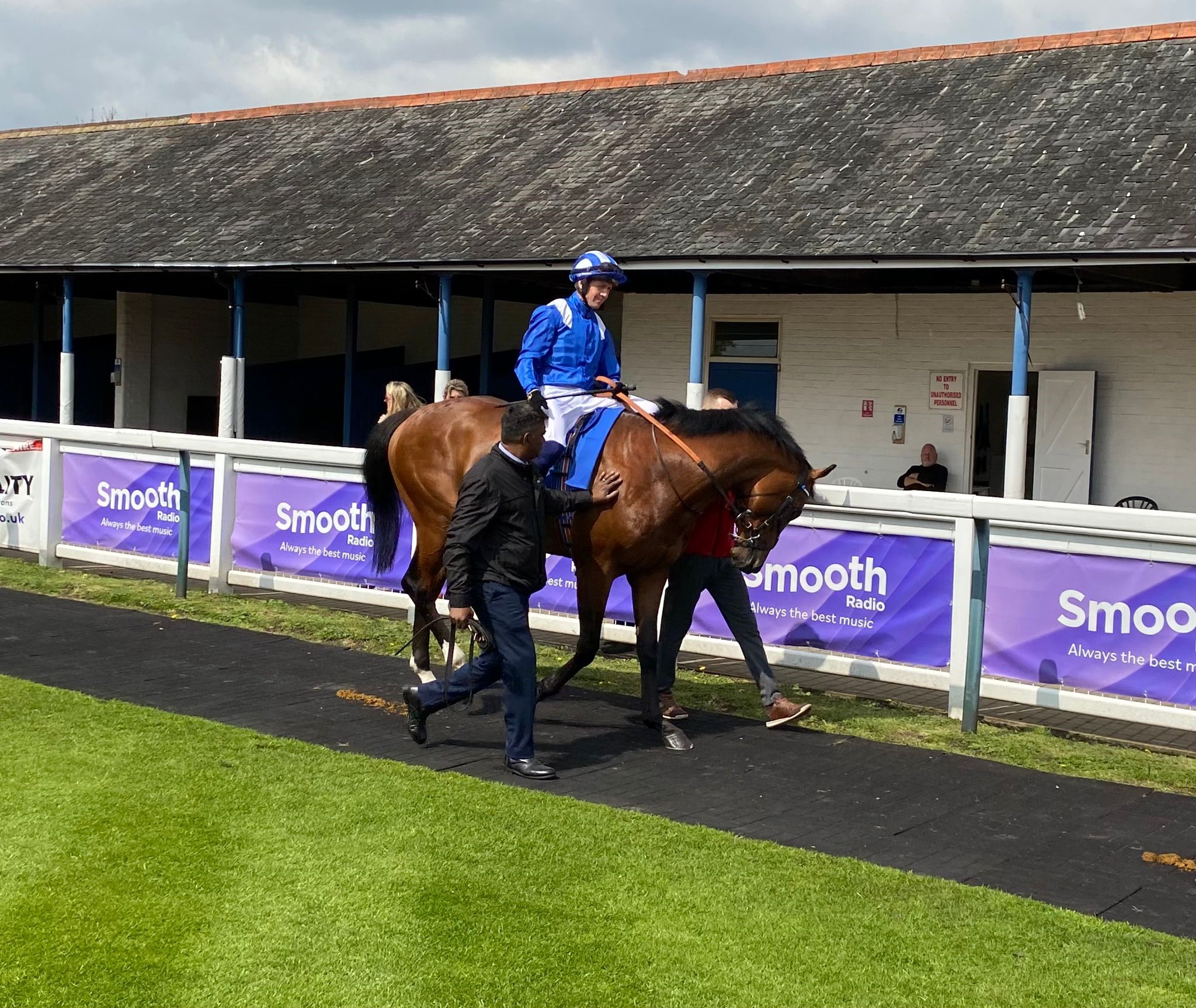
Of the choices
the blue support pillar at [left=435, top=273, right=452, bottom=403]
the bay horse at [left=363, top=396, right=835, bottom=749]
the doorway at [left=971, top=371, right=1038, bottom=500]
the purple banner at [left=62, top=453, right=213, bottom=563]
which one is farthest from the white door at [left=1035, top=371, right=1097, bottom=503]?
the purple banner at [left=62, top=453, right=213, bottom=563]

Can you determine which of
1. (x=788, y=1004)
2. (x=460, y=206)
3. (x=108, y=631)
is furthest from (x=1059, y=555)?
(x=460, y=206)

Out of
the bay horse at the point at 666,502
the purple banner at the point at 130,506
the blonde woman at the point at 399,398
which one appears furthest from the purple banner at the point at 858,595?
the purple banner at the point at 130,506

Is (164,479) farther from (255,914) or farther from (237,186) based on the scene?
(237,186)

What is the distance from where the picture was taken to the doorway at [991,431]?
55.0 ft

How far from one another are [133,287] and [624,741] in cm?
1835

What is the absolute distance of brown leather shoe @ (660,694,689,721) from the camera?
7359 mm

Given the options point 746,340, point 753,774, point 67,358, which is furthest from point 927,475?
point 67,358

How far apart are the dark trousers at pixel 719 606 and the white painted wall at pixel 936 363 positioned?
356 inches

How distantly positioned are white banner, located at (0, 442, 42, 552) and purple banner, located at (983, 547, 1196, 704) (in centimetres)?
852

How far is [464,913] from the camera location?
4543mm

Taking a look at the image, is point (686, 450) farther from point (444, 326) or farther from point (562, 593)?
point (444, 326)

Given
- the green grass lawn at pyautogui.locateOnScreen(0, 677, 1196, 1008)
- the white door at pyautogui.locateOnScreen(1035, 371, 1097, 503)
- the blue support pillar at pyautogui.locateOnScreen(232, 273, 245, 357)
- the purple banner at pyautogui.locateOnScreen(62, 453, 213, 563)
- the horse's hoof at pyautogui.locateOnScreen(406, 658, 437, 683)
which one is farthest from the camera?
the blue support pillar at pyautogui.locateOnScreen(232, 273, 245, 357)

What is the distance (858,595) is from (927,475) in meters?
8.30

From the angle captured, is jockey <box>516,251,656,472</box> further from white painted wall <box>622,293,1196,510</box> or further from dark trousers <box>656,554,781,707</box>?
white painted wall <box>622,293,1196,510</box>
